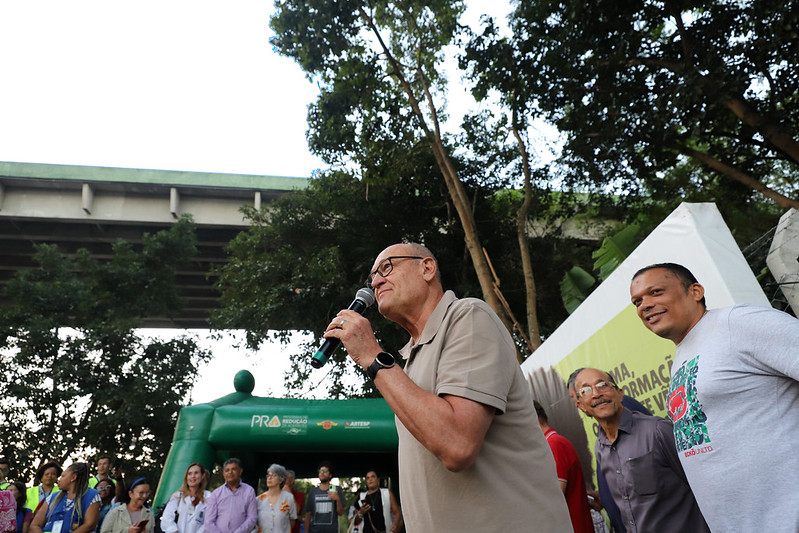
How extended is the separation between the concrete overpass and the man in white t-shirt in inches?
702

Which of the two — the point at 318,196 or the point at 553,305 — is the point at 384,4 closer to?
the point at 318,196

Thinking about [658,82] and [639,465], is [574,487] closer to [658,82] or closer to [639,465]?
[639,465]

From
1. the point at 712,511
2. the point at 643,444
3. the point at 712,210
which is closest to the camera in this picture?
the point at 712,511

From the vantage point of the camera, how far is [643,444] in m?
2.98

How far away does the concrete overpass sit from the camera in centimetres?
1875

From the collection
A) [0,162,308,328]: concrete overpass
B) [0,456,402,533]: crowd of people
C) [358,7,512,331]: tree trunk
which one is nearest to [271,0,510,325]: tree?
[358,7,512,331]: tree trunk

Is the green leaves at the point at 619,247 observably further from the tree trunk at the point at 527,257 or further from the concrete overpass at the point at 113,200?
the concrete overpass at the point at 113,200

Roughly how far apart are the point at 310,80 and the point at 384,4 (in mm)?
2104

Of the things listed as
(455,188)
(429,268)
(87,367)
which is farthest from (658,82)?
(87,367)

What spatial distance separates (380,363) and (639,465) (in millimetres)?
2013

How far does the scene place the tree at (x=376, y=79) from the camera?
36.0 ft

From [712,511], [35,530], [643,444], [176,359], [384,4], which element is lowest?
[712,511]

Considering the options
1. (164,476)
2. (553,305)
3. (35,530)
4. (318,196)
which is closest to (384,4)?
(318,196)

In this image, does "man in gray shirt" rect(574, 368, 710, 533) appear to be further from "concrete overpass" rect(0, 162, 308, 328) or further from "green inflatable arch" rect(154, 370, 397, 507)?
"concrete overpass" rect(0, 162, 308, 328)
